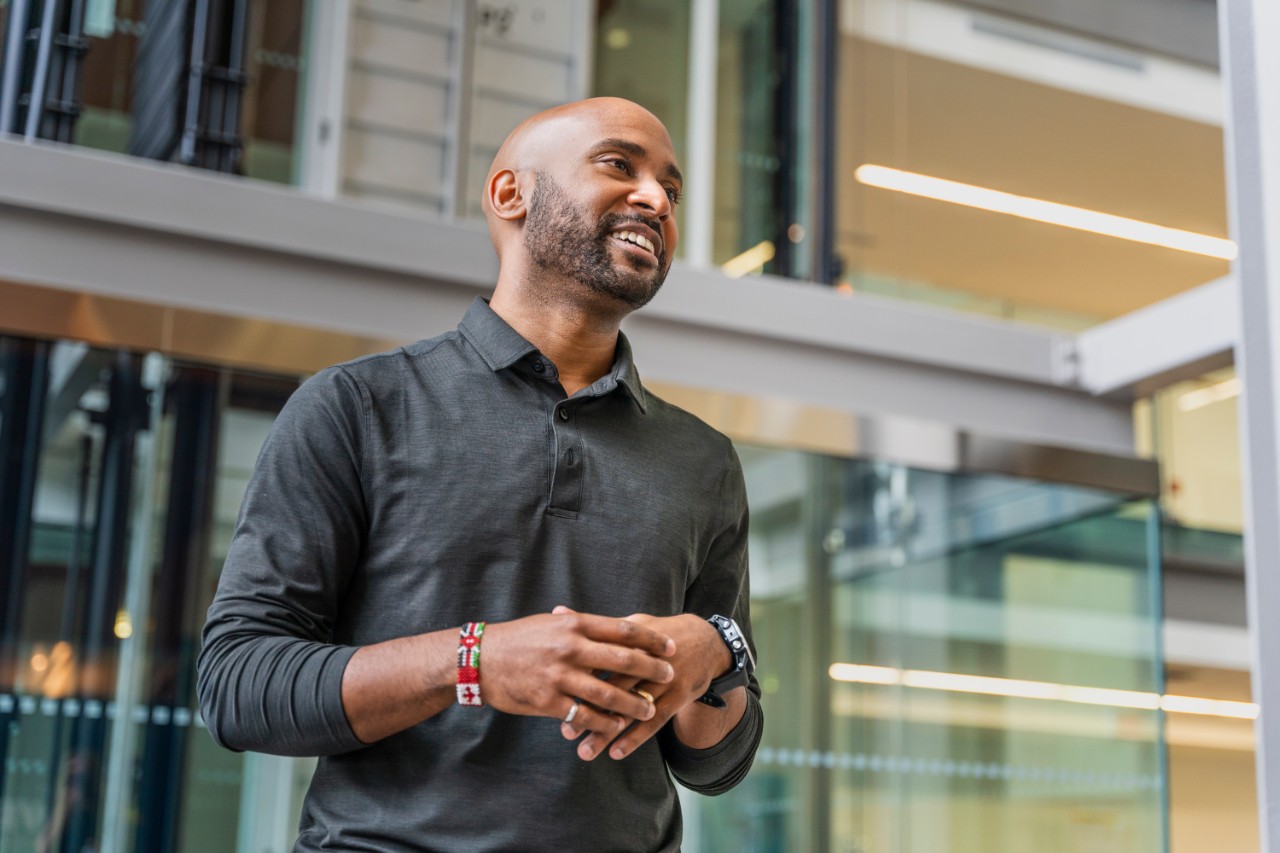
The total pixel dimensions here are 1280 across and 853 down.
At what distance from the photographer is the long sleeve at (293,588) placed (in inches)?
49.8

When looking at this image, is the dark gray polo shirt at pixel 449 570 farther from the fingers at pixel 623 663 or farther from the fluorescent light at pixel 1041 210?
the fluorescent light at pixel 1041 210

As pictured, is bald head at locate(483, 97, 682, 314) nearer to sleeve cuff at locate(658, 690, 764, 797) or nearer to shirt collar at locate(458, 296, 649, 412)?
shirt collar at locate(458, 296, 649, 412)

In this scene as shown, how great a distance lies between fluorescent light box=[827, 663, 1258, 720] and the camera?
14.7 ft

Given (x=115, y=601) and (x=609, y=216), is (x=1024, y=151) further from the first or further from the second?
(x=609, y=216)

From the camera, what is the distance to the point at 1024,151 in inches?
242

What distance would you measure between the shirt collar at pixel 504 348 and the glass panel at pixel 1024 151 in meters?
3.78

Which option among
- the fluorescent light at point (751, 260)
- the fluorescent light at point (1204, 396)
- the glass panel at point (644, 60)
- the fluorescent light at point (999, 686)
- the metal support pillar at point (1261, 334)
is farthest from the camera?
the fluorescent light at point (1204, 396)

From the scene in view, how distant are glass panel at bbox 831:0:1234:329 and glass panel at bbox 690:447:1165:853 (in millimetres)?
1051

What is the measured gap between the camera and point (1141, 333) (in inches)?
187

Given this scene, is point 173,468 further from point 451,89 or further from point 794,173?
point 794,173

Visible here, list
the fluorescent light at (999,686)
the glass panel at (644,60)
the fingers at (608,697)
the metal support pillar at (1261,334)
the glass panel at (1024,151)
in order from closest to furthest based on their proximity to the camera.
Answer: the fingers at (608,697) < the metal support pillar at (1261,334) < the fluorescent light at (999,686) < the glass panel at (644,60) < the glass panel at (1024,151)

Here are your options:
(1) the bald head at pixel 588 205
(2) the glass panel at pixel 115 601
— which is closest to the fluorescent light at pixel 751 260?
(2) the glass panel at pixel 115 601

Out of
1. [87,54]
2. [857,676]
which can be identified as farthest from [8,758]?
[857,676]

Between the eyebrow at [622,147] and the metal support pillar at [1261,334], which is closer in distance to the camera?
the metal support pillar at [1261,334]
